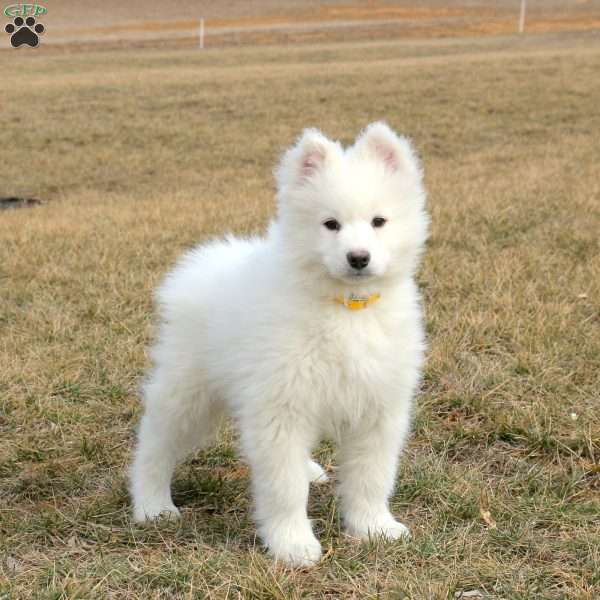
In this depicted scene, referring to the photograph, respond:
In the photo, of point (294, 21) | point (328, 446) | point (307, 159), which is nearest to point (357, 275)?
point (307, 159)

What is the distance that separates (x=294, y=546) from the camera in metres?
3.15

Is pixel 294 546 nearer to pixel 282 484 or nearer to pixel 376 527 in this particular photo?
pixel 282 484

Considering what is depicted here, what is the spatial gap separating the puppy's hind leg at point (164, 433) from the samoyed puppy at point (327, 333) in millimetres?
242

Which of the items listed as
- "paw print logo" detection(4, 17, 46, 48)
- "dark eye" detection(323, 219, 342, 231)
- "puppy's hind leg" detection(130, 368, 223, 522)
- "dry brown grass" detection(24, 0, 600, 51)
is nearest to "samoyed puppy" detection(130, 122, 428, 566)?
"dark eye" detection(323, 219, 342, 231)

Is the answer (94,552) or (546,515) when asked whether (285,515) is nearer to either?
(94,552)

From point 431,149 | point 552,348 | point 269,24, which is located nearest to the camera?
point 552,348

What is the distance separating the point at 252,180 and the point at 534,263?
288 inches

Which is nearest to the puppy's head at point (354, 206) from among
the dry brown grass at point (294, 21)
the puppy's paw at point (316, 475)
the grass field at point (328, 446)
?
the grass field at point (328, 446)

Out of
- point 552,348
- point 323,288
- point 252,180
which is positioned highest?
point 323,288

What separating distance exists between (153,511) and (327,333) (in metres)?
1.14

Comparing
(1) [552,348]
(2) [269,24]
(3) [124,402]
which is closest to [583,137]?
(1) [552,348]

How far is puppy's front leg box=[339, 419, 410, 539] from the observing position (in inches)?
131

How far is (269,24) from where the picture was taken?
195ft

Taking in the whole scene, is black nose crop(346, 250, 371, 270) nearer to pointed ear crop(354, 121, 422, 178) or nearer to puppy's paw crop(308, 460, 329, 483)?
pointed ear crop(354, 121, 422, 178)
